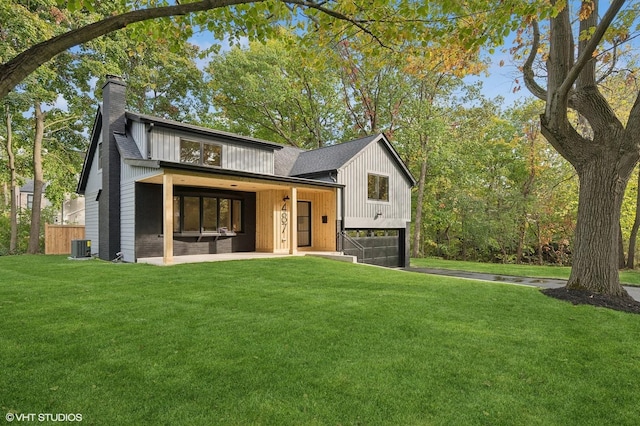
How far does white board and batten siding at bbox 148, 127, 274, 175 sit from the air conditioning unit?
4.78 meters

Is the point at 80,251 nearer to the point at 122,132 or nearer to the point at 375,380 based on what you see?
the point at 122,132

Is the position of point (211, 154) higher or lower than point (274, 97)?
lower

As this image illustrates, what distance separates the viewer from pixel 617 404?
2.89 meters

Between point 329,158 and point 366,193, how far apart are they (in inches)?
90.2

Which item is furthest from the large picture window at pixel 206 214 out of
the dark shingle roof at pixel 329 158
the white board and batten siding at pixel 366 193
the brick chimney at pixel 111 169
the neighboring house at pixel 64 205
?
the neighboring house at pixel 64 205

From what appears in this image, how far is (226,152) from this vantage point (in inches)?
533

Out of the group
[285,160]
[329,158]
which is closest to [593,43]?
[329,158]

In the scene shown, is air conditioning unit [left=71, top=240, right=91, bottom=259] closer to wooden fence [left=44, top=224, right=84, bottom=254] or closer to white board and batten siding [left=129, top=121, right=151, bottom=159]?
wooden fence [left=44, top=224, right=84, bottom=254]

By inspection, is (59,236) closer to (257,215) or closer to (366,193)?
(257,215)

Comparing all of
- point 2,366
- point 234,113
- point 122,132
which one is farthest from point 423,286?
point 234,113

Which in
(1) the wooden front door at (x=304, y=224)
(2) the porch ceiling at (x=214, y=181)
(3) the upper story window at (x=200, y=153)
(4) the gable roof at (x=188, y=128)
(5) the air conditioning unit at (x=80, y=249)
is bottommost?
(5) the air conditioning unit at (x=80, y=249)

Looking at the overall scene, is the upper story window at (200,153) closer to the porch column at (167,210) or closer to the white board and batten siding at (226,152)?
the white board and batten siding at (226,152)

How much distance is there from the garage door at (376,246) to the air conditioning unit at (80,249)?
9617 mm

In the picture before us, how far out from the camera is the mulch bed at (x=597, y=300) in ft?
20.7
